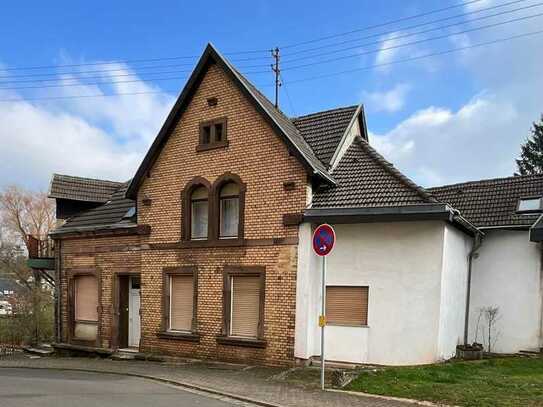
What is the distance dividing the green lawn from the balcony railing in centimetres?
1429

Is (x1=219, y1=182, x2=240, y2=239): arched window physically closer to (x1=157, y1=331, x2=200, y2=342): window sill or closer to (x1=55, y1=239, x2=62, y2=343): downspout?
(x1=157, y1=331, x2=200, y2=342): window sill

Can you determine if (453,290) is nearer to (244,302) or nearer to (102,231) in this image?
(244,302)

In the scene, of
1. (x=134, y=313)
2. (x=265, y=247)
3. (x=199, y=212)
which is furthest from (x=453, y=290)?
(x=134, y=313)

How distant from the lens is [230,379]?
11.0 metres

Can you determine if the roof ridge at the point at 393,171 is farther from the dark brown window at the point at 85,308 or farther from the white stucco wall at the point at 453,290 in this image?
the dark brown window at the point at 85,308

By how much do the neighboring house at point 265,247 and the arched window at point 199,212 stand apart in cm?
4

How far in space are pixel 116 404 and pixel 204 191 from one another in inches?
289

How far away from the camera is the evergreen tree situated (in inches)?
1522

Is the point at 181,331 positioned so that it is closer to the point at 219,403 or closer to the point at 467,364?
the point at 219,403

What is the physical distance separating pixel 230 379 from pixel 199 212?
5.40m

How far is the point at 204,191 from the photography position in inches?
576

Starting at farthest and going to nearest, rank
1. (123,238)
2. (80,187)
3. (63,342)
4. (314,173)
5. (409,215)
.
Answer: (80,187), (63,342), (123,238), (314,173), (409,215)

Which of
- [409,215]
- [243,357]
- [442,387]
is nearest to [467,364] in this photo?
[442,387]

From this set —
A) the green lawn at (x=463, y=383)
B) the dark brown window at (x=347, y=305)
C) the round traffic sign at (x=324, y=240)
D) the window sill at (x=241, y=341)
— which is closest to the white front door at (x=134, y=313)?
the window sill at (x=241, y=341)
